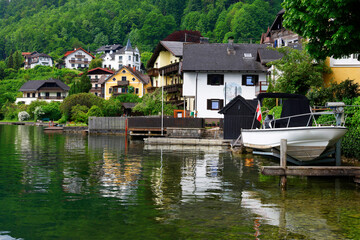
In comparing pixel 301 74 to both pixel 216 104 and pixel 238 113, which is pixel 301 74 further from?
pixel 216 104

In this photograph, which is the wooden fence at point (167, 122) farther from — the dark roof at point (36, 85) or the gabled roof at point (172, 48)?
the dark roof at point (36, 85)

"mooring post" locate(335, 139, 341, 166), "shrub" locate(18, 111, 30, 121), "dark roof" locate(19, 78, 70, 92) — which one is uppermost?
"dark roof" locate(19, 78, 70, 92)

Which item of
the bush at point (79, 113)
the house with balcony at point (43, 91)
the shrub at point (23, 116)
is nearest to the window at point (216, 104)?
the bush at point (79, 113)

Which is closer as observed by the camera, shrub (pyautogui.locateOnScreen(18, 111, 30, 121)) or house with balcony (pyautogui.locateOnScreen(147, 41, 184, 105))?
house with balcony (pyautogui.locateOnScreen(147, 41, 184, 105))

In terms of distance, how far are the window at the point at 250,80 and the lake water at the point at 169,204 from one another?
121 feet

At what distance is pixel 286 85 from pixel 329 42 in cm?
1921

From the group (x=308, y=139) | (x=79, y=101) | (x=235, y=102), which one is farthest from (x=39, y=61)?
(x=308, y=139)

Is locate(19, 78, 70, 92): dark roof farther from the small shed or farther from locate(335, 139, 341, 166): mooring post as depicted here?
locate(335, 139, 341, 166): mooring post

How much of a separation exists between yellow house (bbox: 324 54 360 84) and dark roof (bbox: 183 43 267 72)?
23.3 metres

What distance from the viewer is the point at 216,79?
2329 inches

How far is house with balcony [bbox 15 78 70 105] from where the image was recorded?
427 ft

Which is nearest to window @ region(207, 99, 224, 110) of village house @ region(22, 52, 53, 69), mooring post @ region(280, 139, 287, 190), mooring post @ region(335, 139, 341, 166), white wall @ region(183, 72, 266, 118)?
white wall @ region(183, 72, 266, 118)

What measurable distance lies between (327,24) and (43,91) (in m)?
121

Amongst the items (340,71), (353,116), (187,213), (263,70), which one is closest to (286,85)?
(340,71)
